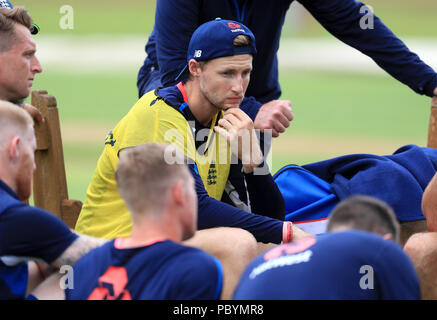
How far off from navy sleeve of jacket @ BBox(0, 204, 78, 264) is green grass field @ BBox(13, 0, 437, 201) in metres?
5.74

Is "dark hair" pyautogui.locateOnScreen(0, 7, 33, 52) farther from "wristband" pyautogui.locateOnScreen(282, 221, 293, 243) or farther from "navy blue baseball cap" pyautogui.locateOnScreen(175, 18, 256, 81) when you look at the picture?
"wristband" pyautogui.locateOnScreen(282, 221, 293, 243)

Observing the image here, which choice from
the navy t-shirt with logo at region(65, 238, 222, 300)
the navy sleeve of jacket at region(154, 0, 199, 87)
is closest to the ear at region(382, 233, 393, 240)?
the navy t-shirt with logo at region(65, 238, 222, 300)

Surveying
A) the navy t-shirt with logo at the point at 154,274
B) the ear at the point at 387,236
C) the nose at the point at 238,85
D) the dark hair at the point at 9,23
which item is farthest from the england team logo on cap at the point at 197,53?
the ear at the point at 387,236

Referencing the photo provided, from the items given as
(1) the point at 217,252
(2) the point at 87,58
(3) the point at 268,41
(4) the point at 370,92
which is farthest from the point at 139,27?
(1) the point at 217,252

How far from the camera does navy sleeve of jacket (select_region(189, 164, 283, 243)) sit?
4117 millimetres

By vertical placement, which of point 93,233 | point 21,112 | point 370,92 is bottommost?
point 370,92

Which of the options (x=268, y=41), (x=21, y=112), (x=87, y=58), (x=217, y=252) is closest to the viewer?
(x=21, y=112)

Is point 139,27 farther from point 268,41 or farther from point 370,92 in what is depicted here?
point 268,41

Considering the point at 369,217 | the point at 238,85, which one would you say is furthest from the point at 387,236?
the point at 238,85

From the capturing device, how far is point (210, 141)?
466cm

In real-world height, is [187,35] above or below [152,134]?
above

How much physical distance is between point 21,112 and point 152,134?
A: 1.10 metres

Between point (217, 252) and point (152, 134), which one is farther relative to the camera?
point (152, 134)
